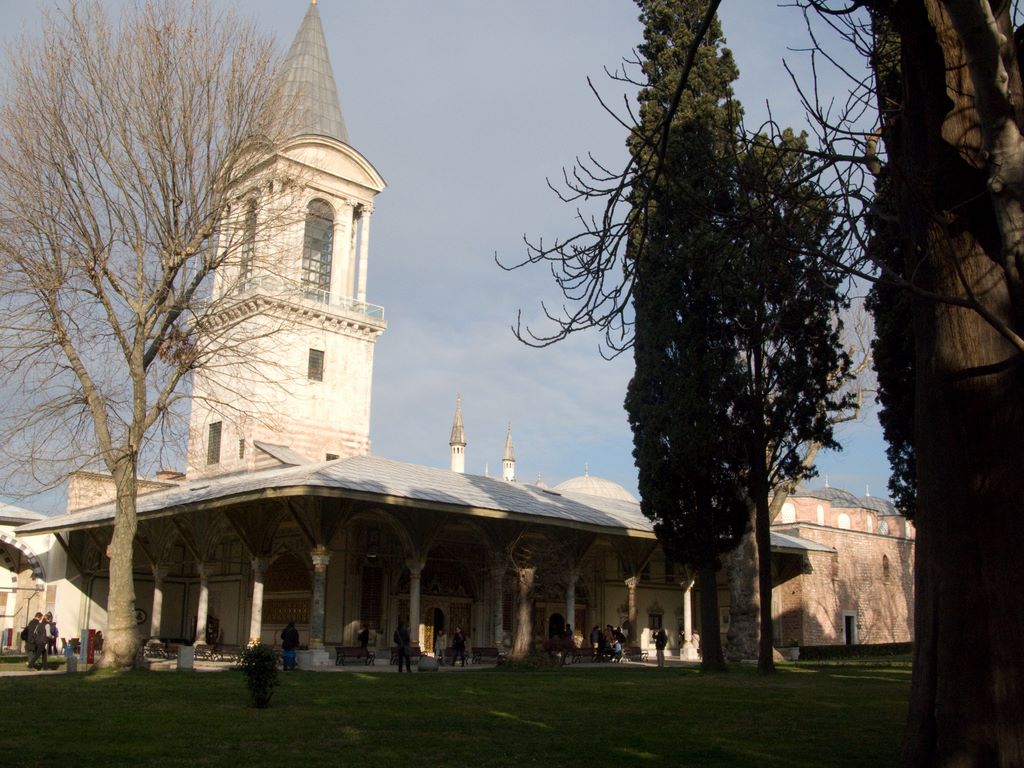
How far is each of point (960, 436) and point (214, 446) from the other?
2976cm

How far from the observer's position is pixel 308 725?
8500 mm

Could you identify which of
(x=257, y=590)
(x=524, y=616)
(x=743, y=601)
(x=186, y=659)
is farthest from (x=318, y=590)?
(x=743, y=601)

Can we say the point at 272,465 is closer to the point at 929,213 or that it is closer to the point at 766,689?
the point at 766,689

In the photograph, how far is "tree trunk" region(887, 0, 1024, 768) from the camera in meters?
4.57

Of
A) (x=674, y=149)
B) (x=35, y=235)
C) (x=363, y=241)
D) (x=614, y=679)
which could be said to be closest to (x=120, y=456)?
(x=35, y=235)

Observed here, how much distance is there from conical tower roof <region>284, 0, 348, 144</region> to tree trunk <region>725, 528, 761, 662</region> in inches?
783

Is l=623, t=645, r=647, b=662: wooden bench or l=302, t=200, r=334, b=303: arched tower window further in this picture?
l=302, t=200, r=334, b=303: arched tower window

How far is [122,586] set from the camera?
51.5 feet

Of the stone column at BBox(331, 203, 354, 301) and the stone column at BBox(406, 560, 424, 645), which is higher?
the stone column at BBox(331, 203, 354, 301)

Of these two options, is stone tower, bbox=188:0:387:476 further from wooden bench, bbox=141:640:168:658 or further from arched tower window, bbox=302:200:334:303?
wooden bench, bbox=141:640:168:658

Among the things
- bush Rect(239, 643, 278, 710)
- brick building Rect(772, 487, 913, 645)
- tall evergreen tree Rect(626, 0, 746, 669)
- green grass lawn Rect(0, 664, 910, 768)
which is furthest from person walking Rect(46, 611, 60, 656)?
brick building Rect(772, 487, 913, 645)

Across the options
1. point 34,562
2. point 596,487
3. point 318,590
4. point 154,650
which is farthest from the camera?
point 596,487

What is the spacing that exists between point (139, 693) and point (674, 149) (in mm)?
11048

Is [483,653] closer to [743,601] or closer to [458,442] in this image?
[743,601]
